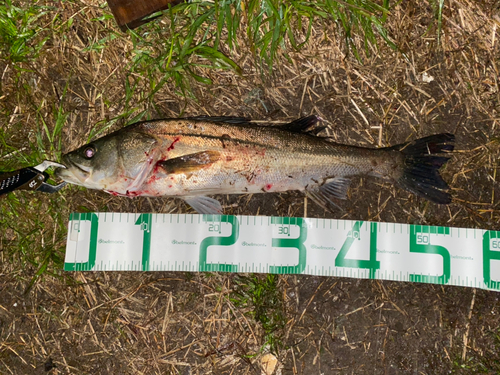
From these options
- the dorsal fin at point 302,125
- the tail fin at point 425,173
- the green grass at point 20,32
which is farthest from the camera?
the green grass at point 20,32

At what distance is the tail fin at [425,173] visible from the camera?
13.7ft

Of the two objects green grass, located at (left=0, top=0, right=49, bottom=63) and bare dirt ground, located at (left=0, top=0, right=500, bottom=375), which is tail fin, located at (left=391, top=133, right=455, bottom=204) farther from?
green grass, located at (left=0, top=0, right=49, bottom=63)

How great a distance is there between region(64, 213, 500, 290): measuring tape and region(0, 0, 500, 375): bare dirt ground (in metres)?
0.17

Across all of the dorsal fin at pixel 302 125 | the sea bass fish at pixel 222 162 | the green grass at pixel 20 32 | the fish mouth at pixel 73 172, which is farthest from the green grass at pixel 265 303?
the green grass at pixel 20 32

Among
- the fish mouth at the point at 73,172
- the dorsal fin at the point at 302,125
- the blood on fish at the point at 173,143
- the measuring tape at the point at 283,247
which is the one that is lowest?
the measuring tape at the point at 283,247

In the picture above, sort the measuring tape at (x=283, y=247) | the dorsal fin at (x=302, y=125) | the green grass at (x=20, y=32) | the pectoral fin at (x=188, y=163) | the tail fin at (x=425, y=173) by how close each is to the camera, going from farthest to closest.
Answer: the green grass at (x=20, y=32)
the measuring tape at (x=283, y=247)
the tail fin at (x=425, y=173)
the dorsal fin at (x=302, y=125)
the pectoral fin at (x=188, y=163)

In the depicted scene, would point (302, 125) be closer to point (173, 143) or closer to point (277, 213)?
point (277, 213)

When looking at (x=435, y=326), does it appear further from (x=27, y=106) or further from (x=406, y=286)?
(x=27, y=106)

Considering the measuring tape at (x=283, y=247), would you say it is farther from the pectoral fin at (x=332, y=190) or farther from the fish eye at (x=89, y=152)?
the fish eye at (x=89, y=152)

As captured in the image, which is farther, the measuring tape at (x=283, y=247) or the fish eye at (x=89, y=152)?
the measuring tape at (x=283, y=247)

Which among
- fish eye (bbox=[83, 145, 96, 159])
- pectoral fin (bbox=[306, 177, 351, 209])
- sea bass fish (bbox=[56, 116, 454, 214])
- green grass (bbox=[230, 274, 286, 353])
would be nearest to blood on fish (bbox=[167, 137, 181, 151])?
sea bass fish (bbox=[56, 116, 454, 214])

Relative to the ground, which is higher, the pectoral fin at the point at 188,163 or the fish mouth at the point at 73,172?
the pectoral fin at the point at 188,163

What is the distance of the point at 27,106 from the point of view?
15.1 ft

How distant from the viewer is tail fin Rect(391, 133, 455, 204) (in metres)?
4.19
